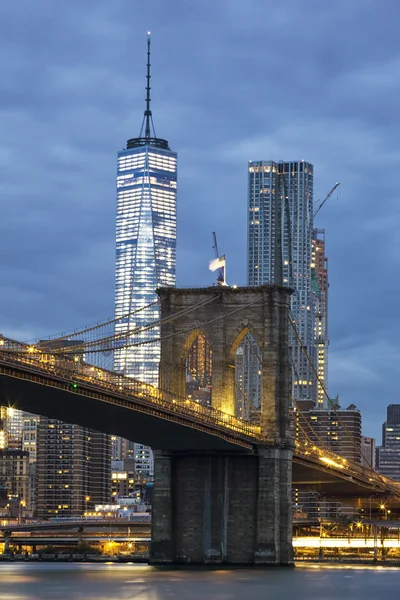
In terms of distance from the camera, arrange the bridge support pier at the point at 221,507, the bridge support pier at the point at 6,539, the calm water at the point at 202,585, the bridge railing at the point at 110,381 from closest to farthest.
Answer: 1. the bridge railing at the point at 110,381
2. the calm water at the point at 202,585
3. the bridge support pier at the point at 221,507
4. the bridge support pier at the point at 6,539

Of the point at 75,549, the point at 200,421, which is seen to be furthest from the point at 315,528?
the point at 200,421

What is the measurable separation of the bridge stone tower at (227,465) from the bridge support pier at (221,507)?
0.07 m

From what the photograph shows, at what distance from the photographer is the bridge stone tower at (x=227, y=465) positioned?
105 m

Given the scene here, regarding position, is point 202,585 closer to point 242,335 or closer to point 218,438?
point 218,438

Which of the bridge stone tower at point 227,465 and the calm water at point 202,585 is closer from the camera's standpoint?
the calm water at point 202,585

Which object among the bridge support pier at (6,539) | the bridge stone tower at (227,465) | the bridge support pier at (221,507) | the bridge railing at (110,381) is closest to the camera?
the bridge railing at (110,381)

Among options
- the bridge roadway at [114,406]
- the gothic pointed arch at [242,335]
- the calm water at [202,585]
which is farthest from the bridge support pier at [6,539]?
the gothic pointed arch at [242,335]

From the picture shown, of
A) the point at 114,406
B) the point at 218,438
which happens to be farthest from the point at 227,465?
the point at 114,406

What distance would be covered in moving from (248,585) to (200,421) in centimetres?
1267

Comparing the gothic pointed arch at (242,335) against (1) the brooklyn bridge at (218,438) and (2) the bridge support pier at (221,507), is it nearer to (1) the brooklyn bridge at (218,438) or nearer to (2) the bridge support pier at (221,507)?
(1) the brooklyn bridge at (218,438)

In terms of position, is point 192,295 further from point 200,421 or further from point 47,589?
point 47,589

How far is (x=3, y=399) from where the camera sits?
280 ft

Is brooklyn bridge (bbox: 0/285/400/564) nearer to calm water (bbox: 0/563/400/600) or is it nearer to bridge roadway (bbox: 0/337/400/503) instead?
bridge roadway (bbox: 0/337/400/503)

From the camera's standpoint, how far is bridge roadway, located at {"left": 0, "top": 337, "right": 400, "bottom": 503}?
262ft
